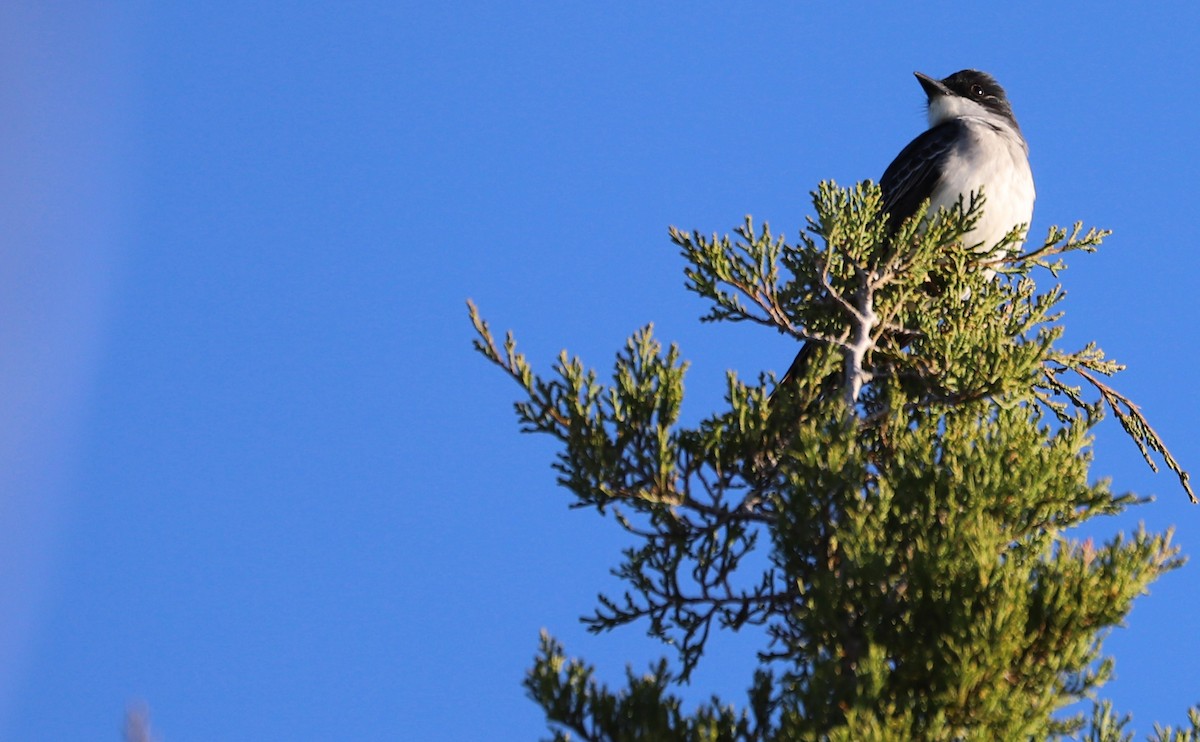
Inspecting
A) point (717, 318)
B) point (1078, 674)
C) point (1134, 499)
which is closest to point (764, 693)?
point (1078, 674)

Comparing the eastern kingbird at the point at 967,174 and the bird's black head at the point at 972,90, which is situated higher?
the bird's black head at the point at 972,90

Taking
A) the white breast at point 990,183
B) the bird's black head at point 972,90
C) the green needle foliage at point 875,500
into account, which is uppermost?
the bird's black head at point 972,90

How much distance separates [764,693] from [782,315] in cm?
210

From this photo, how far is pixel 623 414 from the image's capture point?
17.1 feet

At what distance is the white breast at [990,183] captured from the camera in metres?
8.99

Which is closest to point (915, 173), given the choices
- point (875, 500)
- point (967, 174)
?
point (967, 174)

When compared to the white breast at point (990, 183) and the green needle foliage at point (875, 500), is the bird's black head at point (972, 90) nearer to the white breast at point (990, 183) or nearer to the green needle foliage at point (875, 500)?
Result: the white breast at point (990, 183)

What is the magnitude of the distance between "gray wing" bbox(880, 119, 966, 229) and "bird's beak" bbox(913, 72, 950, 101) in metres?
1.48

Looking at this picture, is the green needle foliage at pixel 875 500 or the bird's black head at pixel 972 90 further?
the bird's black head at pixel 972 90

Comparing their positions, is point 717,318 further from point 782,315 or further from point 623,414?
point 623,414

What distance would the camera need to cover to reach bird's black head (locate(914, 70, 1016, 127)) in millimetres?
10852

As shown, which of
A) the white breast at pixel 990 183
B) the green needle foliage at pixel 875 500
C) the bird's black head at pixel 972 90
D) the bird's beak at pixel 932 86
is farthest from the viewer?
the bird's beak at pixel 932 86

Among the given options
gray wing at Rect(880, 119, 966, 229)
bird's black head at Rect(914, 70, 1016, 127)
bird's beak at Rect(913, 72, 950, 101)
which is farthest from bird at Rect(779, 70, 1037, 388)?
bird's beak at Rect(913, 72, 950, 101)

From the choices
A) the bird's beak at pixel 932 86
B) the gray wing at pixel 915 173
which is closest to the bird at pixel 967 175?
the gray wing at pixel 915 173
